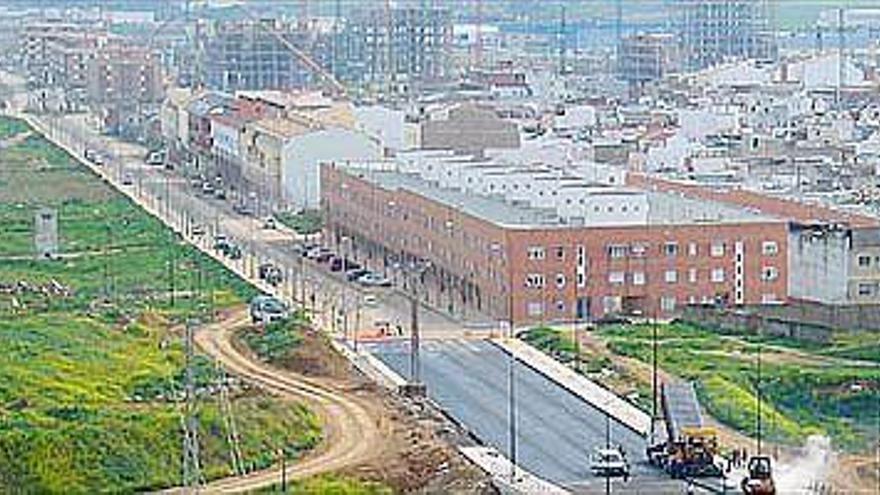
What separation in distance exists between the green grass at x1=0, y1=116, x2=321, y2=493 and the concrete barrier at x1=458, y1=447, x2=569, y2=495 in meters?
0.66

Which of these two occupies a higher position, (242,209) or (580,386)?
(580,386)

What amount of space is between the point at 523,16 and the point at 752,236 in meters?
36.7

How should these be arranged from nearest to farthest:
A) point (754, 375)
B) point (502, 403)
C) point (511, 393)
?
point (754, 375) < point (502, 403) < point (511, 393)

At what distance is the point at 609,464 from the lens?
8.23 meters

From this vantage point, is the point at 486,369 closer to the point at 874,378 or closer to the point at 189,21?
the point at 874,378

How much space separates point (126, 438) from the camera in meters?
8.60

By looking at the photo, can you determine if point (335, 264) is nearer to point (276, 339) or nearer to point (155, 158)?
point (276, 339)

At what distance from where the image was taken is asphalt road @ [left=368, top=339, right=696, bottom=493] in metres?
8.30

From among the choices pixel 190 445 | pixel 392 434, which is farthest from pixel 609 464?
pixel 190 445

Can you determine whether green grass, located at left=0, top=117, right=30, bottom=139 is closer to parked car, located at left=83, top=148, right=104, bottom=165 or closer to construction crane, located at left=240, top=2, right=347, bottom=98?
parked car, located at left=83, top=148, right=104, bottom=165


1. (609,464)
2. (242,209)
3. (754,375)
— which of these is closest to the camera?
(609,464)

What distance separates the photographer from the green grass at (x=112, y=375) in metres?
8.40

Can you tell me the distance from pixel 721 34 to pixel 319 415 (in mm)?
23418

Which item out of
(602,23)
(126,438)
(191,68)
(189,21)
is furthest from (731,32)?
(126,438)
